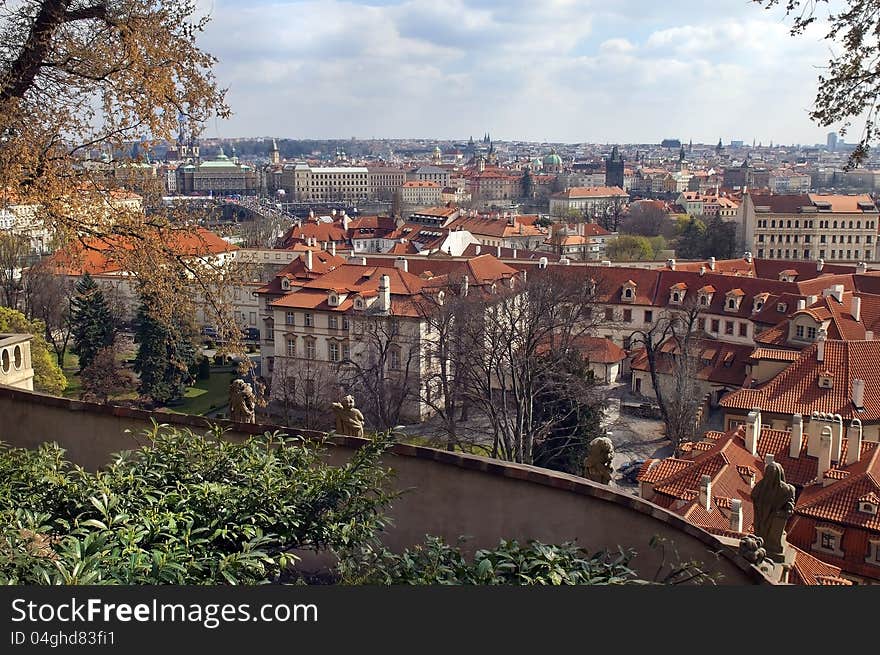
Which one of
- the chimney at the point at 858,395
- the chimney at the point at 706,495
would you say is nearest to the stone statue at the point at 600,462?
the chimney at the point at 706,495

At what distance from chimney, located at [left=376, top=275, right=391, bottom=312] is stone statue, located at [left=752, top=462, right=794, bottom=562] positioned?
2871 centimetres

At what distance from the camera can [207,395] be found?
40.6 meters

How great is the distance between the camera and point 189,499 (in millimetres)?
5684

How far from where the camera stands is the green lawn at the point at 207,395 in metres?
38.1

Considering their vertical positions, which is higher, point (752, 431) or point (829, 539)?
point (752, 431)

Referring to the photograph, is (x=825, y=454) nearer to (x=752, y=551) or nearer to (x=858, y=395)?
(x=858, y=395)

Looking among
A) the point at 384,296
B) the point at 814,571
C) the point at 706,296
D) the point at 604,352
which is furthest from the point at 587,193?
the point at 814,571

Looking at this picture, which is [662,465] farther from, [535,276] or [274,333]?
[274,333]

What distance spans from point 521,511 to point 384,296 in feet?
98.3

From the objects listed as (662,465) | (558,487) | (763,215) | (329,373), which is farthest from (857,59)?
(763,215)

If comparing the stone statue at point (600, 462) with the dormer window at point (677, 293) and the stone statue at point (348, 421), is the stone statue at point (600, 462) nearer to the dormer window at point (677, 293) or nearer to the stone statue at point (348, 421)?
the stone statue at point (348, 421)

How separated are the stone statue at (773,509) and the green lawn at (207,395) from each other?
100 ft

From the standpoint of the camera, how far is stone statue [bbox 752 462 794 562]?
7.91m

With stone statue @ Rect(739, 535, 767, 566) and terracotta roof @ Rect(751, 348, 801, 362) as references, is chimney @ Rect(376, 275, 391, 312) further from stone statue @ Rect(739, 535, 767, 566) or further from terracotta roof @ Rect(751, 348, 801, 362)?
stone statue @ Rect(739, 535, 767, 566)
